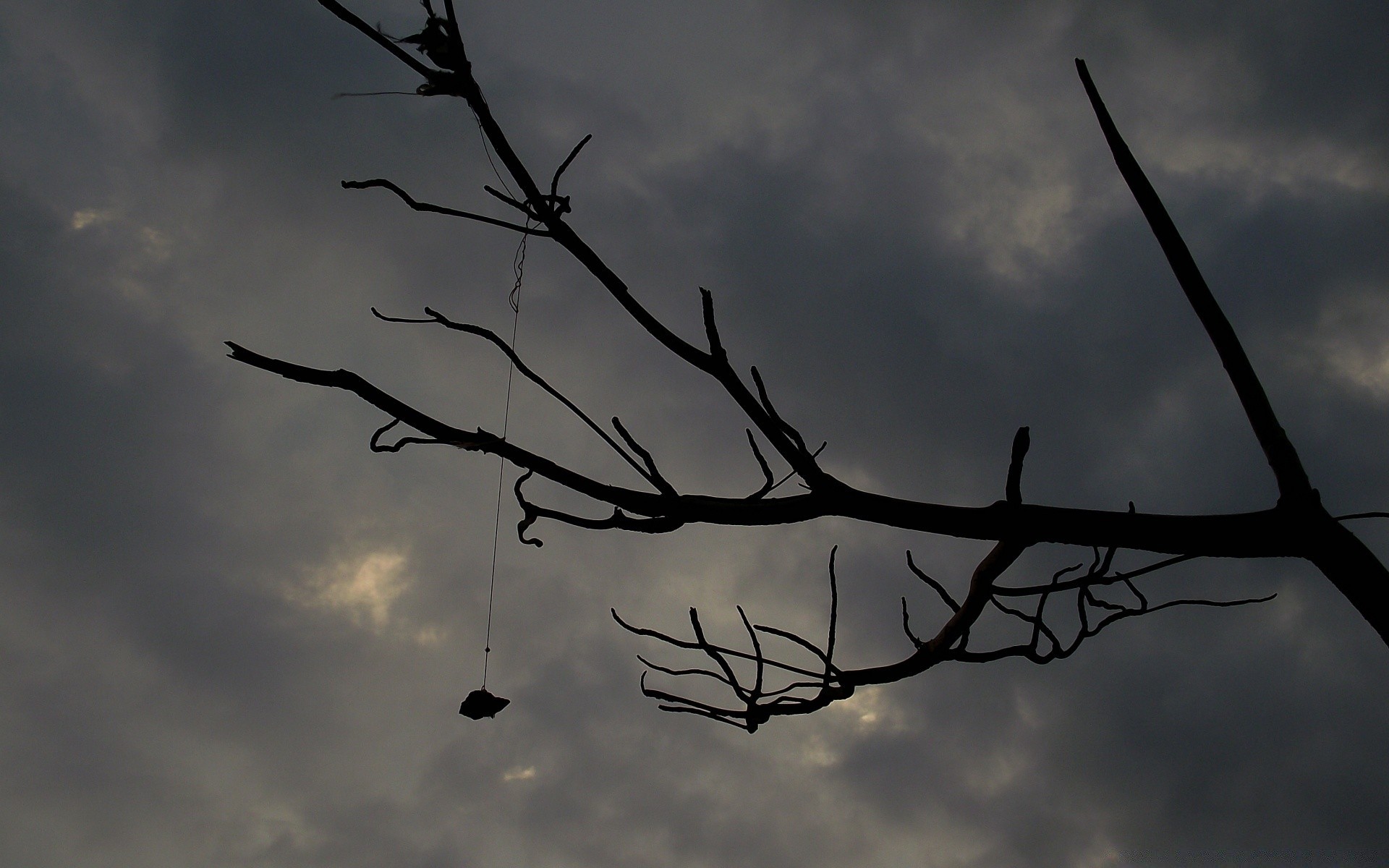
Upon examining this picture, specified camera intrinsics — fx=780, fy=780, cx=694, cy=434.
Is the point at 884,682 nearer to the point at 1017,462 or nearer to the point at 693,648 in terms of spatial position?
the point at 693,648

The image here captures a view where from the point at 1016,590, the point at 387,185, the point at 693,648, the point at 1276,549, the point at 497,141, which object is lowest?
the point at 1276,549

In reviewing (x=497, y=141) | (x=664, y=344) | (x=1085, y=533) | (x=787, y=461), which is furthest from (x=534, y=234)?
(x=1085, y=533)

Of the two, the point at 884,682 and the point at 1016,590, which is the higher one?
the point at 1016,590

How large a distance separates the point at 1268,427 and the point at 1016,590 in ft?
3.95

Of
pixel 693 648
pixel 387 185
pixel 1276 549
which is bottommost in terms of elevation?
pixel 1276 549

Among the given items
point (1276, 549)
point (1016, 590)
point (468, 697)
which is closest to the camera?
point (1276, 549)

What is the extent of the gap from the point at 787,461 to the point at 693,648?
997mm

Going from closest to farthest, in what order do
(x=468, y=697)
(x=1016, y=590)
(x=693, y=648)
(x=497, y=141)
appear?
(x=497, y=141) → (x=693, y=648) → (x=1016, y=590) → (x=468, y=697)

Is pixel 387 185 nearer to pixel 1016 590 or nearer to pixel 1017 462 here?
pixel 1017 462

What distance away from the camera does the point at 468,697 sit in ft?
15.2

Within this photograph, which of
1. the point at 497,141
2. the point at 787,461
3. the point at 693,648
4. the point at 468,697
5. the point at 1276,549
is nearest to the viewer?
the point at 497,141

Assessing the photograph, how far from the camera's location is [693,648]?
2891 millimetres

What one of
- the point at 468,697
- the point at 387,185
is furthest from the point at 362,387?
the point at 468,697

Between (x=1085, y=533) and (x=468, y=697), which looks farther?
→ (x=468, y=697)
